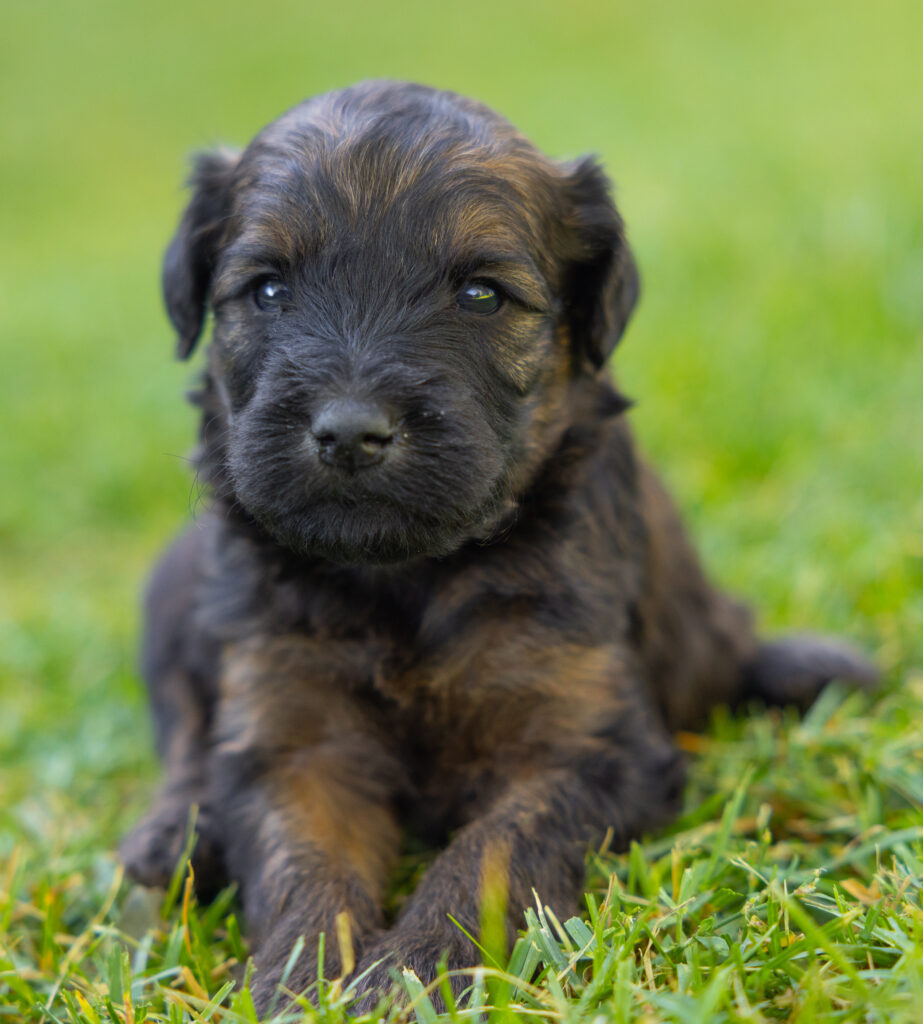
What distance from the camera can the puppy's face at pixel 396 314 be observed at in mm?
2482

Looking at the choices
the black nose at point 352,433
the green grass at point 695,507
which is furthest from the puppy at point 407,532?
the green grass at point 695,507

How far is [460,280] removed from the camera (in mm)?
2762

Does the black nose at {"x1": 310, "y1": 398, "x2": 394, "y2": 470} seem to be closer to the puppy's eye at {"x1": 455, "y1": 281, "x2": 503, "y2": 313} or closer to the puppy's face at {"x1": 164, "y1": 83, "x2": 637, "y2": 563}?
the puppy's face at {"x1": 164, "y1": 83, "x2": 637, "y2": 563}

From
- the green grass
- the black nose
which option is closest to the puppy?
the black nose

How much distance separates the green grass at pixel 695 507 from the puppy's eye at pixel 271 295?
1561 mm

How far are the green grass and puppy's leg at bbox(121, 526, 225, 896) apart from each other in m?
0.11

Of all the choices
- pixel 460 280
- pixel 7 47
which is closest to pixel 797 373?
pixel 460 280

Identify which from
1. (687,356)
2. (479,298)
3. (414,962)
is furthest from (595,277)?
(687,356)

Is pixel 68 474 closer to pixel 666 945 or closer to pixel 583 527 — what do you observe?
pixel 583 527

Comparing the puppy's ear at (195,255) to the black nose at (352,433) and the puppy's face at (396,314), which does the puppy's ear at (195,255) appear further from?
the black nose at (352,433)

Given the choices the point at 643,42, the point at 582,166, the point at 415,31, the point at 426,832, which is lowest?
the point at 426,832

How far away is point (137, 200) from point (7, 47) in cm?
1013

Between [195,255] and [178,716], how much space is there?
1537 millimetres

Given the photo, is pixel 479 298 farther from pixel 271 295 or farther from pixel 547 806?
pixel 547 806
